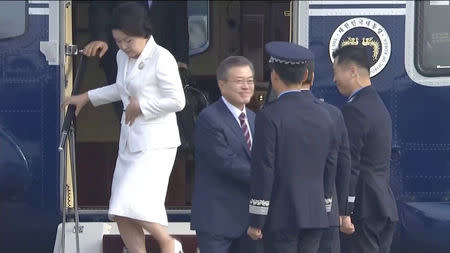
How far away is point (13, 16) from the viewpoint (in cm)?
607

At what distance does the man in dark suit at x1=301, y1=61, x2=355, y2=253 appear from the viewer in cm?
488

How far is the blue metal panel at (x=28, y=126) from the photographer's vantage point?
605 cm

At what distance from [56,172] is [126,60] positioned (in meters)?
1.14

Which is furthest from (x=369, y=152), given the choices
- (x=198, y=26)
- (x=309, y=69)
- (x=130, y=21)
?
(x=198, y=26)

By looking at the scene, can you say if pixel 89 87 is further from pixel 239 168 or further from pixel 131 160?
pixel 239 168

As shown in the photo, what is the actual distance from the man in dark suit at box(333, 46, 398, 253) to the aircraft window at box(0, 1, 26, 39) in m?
2.08

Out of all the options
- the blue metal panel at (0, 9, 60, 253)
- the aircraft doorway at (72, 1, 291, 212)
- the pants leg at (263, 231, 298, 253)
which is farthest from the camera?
the aircraft doorway at (72, 1, 291, 212)

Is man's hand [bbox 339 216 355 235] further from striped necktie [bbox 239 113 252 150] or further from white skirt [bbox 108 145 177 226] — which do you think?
white skirt [bbox 108 145 177 226]

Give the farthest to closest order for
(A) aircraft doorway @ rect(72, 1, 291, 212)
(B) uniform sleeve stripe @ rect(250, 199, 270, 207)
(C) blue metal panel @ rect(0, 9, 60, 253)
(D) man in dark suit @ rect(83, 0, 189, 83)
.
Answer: (A) aircraft doorway @ rect(72, 1, 291, 212)
(D) man in dark suit @ rect(83, 0, 189, 83)
(C) blue metal panel @ rect(0, 9, 60, 253)
(B) uniform sleeve stripe @ rect(250, 199, 270, 207)

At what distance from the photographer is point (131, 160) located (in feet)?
17.1

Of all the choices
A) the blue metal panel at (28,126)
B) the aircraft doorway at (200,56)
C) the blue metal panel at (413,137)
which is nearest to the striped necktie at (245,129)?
the blue metal panel at (413,137)

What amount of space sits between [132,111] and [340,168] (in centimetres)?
118

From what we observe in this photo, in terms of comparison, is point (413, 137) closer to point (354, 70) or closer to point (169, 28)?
point (354, 70)

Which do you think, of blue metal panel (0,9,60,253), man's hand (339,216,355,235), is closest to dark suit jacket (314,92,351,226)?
man's hand (339,216,355,235)
